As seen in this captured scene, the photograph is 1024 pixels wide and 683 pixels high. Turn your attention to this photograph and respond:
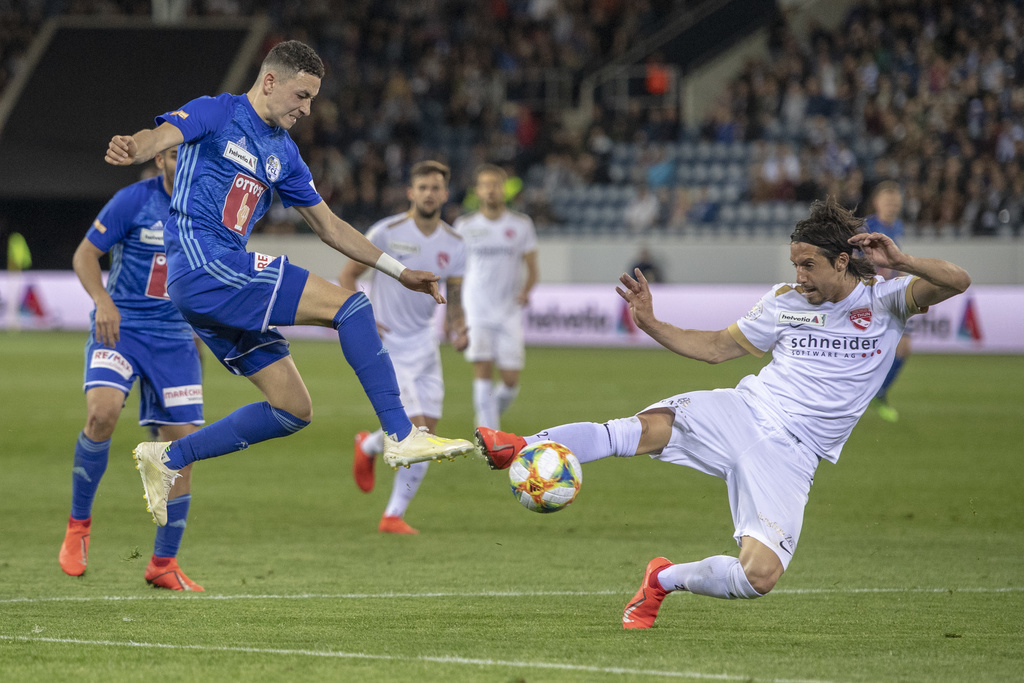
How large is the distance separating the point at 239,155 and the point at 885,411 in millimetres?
10021

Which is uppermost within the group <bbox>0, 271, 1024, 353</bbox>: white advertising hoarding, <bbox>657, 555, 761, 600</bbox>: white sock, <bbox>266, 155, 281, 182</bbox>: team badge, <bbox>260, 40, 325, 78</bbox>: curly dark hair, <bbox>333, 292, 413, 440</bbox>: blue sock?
<bbox>260, 40, 325, 78</bbox>: curly dark hair

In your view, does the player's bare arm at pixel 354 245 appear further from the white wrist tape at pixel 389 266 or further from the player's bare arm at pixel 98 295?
the player's bare arm at pixel 98 295

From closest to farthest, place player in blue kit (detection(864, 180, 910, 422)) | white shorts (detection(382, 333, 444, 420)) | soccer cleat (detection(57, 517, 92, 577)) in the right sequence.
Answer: soccer cleat (detection(57, 517, 92, 577)), white shorts (detection(382, 333, 444, 420)), player in blue kit (detection(864, 180, 910, 422))

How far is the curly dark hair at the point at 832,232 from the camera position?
522 cm

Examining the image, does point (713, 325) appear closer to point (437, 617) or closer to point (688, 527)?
point (688, 527)

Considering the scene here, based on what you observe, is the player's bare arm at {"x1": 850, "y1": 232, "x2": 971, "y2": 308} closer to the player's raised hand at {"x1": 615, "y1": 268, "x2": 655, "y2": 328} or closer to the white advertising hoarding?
the player's raised hand at {"x1": 615, "y1": 268, "x2": 655, "y2": 328}

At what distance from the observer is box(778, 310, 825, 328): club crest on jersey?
17.6ft

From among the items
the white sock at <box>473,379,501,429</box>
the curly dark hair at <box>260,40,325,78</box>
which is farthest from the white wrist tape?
the white sock at <box>473,379,501,429</box>

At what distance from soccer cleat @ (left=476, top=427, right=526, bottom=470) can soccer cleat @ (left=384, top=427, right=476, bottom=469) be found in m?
0.09

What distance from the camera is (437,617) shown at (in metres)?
5.55

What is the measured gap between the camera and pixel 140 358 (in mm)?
6453

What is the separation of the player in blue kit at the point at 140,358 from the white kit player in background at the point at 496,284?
188 inches

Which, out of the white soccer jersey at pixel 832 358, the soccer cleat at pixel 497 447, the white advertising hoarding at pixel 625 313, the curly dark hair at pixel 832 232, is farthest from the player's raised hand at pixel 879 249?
the white advertising hoarding at pixel 625 313

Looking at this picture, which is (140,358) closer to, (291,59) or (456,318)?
(291,59)
